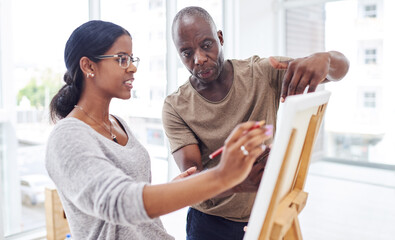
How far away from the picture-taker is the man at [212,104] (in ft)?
4.76

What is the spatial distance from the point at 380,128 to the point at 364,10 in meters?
1.18

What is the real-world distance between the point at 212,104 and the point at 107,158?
2.09ft

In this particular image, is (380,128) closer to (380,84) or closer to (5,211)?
(380,84)

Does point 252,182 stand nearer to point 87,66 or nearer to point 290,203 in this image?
point 290,203

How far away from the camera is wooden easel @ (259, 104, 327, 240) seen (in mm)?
883

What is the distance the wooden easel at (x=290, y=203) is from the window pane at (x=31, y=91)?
1757 millimetres

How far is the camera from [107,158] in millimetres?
963

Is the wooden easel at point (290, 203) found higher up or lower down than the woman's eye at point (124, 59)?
lower down

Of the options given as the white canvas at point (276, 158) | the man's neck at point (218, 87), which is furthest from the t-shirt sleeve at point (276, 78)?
the white canvas at point (276, 158)

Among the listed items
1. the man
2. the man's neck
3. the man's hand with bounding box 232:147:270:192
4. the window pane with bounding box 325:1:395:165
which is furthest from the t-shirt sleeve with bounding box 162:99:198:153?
the window pane with bounding box 325:1:395:165

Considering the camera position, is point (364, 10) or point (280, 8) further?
point (280, 8)

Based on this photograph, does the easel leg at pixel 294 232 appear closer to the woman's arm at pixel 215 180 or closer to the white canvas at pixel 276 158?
the white canvas at pixel 276 158

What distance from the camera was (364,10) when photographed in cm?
354

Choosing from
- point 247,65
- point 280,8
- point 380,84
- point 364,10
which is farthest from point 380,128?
point 247,65
